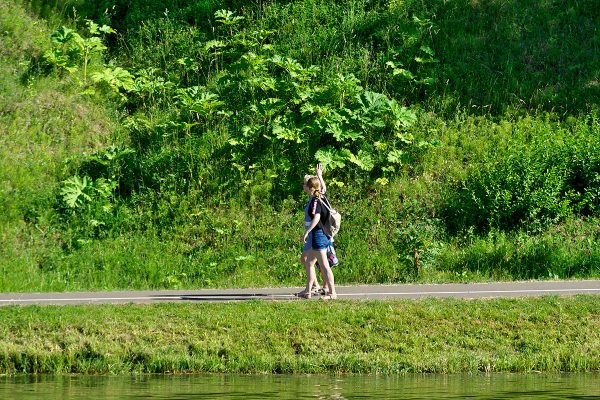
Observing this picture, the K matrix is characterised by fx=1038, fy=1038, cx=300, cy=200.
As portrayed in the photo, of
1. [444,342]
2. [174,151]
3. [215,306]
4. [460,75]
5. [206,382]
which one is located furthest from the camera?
[460,75]

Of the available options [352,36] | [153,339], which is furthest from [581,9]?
[153,339]

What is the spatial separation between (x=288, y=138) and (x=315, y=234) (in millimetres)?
7132

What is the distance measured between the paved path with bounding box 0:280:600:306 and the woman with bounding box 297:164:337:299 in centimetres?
62

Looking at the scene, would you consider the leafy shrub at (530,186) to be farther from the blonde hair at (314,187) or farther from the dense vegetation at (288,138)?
the blonde hair at (314,187)

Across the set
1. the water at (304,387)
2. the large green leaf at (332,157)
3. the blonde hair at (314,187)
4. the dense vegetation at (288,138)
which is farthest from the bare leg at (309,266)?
the large green leaf at (332,157)

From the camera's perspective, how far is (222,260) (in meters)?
20.2

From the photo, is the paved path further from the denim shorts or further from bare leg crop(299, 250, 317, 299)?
the denim shorts

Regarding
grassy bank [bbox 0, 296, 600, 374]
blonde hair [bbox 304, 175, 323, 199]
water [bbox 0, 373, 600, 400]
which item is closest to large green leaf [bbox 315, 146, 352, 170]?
blonde hair [bbox 304, 175, 323, 199]

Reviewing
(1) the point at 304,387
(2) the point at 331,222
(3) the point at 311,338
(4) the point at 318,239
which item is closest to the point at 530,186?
(2) the point at 331,222

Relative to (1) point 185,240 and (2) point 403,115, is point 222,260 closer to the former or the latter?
(1) point 185,240

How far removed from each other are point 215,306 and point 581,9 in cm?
1529

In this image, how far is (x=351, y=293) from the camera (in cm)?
1680

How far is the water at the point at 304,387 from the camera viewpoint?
11.2m

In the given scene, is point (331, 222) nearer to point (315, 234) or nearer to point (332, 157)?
point (315, 234)
